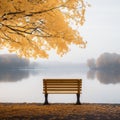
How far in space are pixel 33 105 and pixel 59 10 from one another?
516cm

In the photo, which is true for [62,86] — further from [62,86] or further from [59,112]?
[59,112]

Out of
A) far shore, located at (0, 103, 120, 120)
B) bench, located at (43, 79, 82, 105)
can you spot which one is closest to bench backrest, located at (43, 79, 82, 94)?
bench, located at (43, 79, 82, 105)

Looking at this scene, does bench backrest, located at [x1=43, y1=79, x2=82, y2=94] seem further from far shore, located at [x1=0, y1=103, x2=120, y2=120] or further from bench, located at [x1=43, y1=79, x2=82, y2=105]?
far shore, located at [x1=0, y1=103, x2=120, y2=120]

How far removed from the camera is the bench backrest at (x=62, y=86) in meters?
21.7

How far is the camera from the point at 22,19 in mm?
19234

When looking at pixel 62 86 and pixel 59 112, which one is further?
pixel 62 86

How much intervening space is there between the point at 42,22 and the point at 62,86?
407 cm

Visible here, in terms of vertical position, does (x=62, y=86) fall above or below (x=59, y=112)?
above

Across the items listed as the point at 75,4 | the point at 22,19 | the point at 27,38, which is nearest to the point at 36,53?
the point at 27,38

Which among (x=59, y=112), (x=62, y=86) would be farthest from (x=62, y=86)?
(x=59, y=112)

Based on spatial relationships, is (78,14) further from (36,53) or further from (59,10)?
(36,53)

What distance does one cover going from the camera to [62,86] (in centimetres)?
2173

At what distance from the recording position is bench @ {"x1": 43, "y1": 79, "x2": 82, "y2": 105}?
21.7m

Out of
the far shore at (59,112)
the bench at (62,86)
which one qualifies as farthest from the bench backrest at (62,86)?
the far shore at (59,112)
